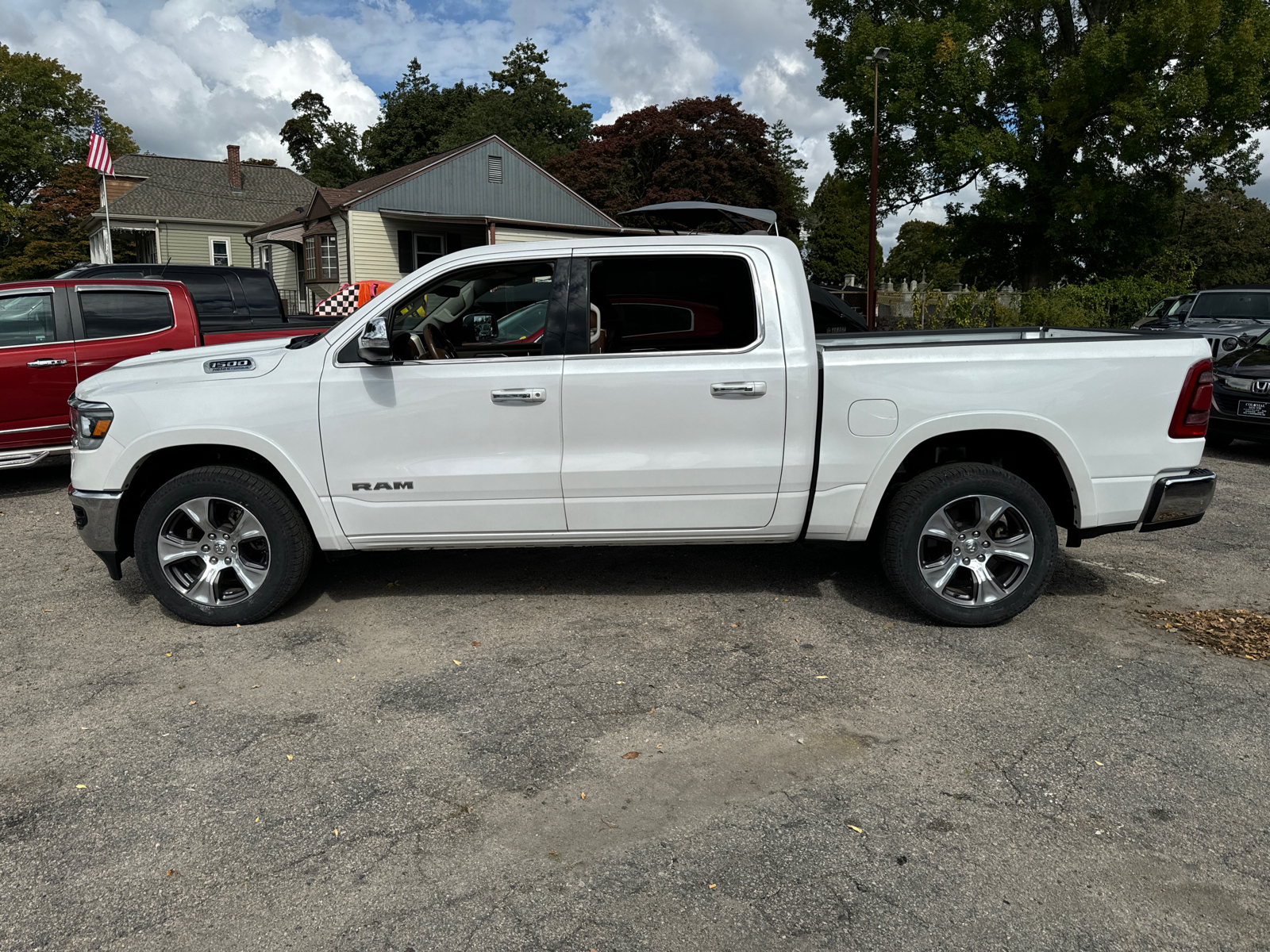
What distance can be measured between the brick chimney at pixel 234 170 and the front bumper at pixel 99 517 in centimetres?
4562

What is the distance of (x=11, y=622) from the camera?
16.4 feet

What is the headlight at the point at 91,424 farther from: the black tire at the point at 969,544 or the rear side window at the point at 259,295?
the rear side window at the point at 259,295

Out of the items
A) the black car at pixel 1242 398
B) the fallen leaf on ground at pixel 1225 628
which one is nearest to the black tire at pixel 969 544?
the fallen leaf on ground at pixel 1225 628

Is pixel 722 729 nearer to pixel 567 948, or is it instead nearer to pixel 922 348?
pixel 567 948

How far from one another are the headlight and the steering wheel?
159 centimetres

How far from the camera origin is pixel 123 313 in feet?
27.6

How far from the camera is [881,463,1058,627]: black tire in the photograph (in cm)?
Result: 458

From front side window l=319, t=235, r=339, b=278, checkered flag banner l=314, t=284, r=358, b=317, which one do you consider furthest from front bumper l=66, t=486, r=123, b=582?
front side window l=319, t=235, r=339, b=278

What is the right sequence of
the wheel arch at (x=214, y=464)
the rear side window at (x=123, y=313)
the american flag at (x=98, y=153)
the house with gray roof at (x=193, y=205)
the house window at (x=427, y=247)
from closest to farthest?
the wheel arch at (x=214, y=464)
the rear side window at (x=123, y=313)
the american flag at (x=98, y=153)
the house window at (x=427, y=247)
the house with gray roof at (x=193, y=205)

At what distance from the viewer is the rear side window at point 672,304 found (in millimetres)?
4680

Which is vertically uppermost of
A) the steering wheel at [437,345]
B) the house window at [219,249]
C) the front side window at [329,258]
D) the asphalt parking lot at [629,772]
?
the house window at [219,249]

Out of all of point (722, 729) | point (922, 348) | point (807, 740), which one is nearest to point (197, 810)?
point (722, 729)

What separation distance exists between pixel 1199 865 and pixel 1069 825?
1.20 ft

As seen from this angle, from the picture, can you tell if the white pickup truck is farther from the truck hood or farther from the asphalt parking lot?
the asphalt parking lot
